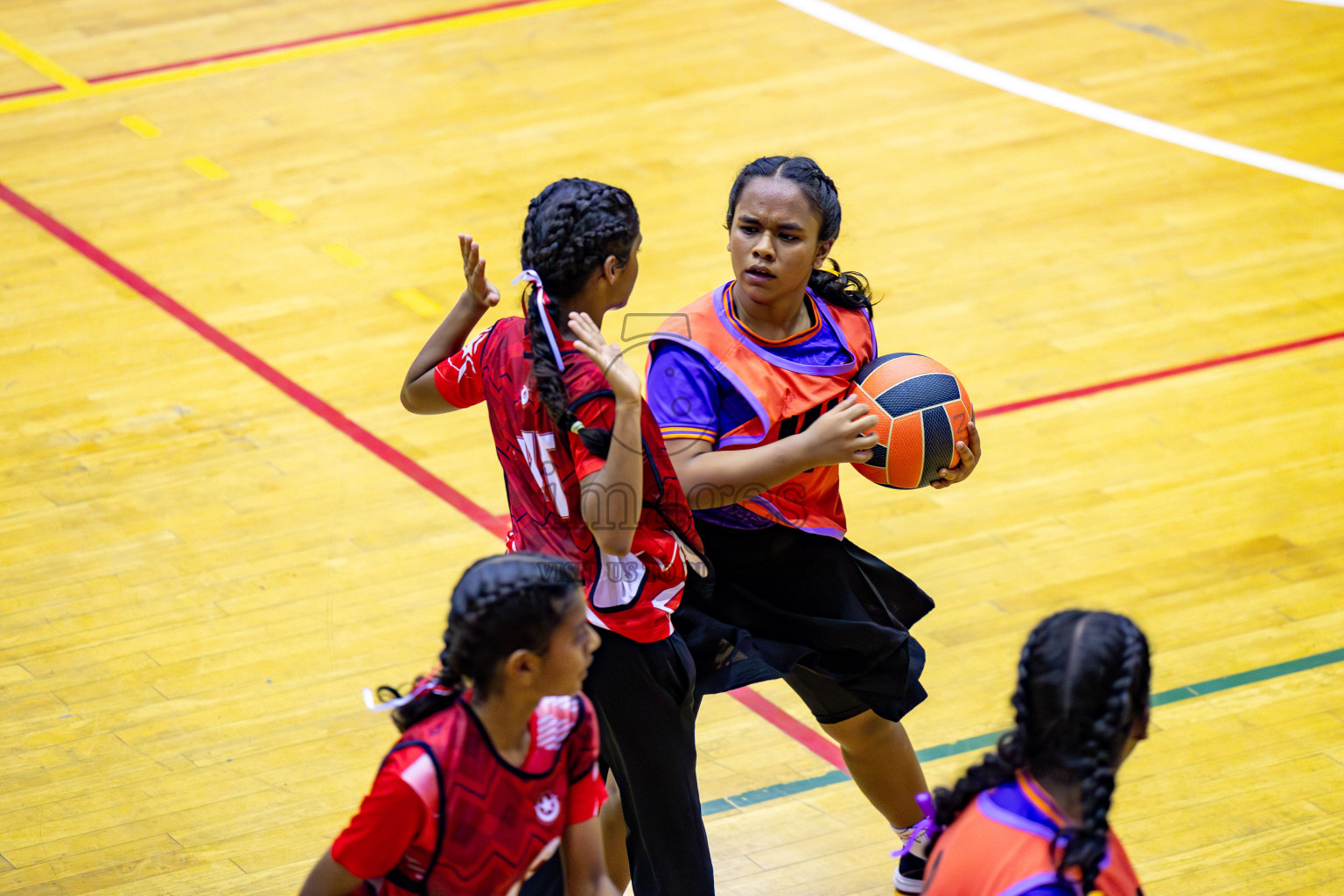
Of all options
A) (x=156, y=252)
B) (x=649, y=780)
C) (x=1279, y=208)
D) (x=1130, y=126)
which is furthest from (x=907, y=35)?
(x=649, y=780)

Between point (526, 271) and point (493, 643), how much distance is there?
0.76 metres

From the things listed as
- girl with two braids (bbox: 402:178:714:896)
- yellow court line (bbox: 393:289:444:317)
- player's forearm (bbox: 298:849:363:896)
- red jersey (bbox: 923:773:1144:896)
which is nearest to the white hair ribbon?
girl with two braids (bbox: 402:178:714:896)

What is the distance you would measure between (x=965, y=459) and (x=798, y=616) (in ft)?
1.64

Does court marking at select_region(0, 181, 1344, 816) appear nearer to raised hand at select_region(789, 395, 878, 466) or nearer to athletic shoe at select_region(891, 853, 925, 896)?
athletic shoe at select_region(891, 853, 925, 896)

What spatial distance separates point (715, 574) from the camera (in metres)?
3.03

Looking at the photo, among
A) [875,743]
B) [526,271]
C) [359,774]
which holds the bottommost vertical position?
[359,774]

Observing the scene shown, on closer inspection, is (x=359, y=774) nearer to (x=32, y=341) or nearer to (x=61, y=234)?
(x=32, y=341)

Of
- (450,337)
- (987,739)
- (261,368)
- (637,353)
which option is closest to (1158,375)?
(637,353)

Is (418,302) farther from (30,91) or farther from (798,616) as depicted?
(798,616)

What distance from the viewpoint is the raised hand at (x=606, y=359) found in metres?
2.48

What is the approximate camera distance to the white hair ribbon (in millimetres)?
2604

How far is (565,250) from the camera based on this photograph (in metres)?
2.61

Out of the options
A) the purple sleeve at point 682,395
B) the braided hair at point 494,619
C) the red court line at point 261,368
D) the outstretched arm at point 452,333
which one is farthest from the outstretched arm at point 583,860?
the red court line at point 261,368

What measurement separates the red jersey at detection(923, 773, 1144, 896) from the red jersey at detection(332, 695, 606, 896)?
23.2 inches
